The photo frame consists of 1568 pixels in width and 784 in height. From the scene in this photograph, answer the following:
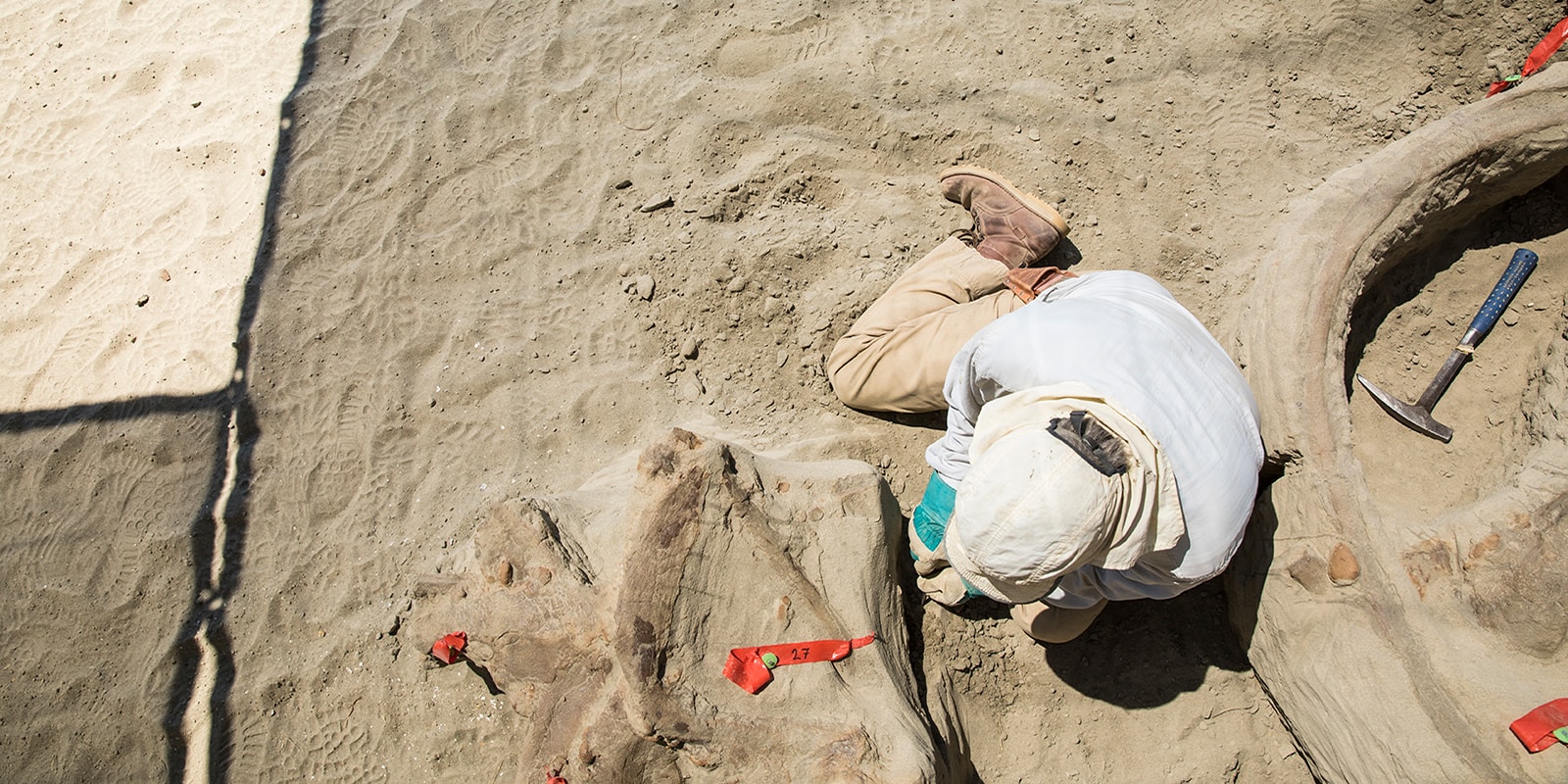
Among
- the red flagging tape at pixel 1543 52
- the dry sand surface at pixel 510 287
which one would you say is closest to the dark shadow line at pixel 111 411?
the dry sand surface at pixel 510 287

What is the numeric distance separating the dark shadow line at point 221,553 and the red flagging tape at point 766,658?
1.61 m

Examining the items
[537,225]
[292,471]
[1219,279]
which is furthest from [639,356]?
[1219,279]

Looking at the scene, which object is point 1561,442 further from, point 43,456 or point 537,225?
point 43,456

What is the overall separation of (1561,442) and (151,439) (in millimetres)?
4189

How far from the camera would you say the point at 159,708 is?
7.96 feet

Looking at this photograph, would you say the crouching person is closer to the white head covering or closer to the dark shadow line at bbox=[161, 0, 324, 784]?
the white head covering

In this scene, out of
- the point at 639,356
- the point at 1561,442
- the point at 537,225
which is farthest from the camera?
the point at 537,225

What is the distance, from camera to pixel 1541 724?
176cm

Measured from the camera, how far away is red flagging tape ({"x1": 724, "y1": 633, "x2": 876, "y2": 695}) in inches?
76.6

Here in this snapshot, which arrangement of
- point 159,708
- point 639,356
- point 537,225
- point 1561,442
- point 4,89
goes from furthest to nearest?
1. point 4,89
2. point 537,225
3. point 639,356
4. point 159,708
5. point 1561,442

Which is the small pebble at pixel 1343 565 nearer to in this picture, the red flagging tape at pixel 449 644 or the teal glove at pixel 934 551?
the teal glove at pixel 934 551

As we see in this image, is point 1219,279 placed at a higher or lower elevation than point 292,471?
higher

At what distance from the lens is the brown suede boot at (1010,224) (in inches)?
104

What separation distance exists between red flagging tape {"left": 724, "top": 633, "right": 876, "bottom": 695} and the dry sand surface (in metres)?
0.41
